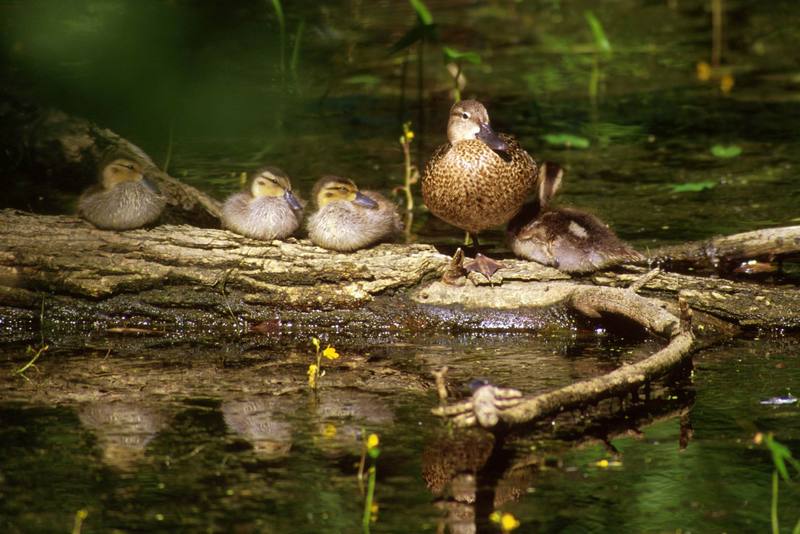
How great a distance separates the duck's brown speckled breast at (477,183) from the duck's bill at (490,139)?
1.2 inches

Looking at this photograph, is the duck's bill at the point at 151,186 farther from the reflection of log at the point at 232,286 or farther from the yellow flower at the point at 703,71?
the yellow flower at the point at 703,71

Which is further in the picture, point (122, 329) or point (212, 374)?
point (122, 329)

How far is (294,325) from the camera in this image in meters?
5.99

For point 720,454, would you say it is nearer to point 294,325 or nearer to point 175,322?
point 294,325

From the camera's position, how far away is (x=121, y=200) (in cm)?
614

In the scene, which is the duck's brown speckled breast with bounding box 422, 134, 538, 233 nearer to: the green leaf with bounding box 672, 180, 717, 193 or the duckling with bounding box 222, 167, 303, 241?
the duckling with bounding box 222, 167, 303, 241

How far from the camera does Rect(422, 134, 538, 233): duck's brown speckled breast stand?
607cm

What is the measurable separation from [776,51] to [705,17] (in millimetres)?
1818

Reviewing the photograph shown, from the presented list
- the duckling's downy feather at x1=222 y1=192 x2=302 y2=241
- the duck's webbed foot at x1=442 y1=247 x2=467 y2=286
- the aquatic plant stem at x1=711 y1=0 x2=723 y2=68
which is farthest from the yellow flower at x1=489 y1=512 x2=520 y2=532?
the aquatic plant stem at x1=711 y1=0 x2=723 y2=68

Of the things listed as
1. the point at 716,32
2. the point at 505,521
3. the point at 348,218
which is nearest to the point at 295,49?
the point at 348,218

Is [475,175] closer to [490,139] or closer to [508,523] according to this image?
[490,139]

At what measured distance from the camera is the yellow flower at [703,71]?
1139 centimetres

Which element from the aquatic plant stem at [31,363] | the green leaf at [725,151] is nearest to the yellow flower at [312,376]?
the aquatic plant stem at [31,363]

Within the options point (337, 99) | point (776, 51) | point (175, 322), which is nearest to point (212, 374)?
point (175, 322)
